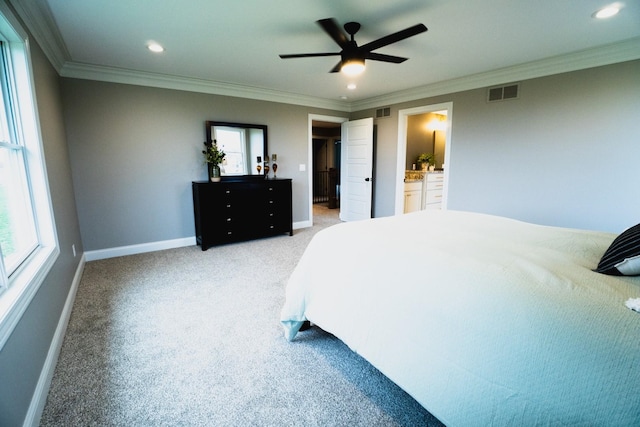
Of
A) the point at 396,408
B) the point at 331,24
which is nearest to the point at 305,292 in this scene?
the point at 396,408

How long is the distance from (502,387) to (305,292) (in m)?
1.15

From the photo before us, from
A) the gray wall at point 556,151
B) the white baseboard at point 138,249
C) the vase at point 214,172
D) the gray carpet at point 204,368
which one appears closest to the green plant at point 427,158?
the gray wall at point 556,151

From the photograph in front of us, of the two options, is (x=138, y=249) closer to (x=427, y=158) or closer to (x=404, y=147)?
(x=404, y=147)

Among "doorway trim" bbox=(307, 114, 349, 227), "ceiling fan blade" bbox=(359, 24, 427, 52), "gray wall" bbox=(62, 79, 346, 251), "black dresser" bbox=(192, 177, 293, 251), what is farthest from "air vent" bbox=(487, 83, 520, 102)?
"gray wall" bbox=(62, 79, 346, 251)

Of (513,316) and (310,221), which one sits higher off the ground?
(513,316)

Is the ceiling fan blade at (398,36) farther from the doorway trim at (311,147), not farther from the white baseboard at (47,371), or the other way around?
the white baseboard at (47,371)

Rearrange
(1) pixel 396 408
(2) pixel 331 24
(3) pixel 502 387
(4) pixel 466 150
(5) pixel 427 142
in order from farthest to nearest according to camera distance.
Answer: (5) pixel 427 142 → (4) pixel 466 150 → (2) pixel 331 24 → (1) pixel 396 408 → (3) pixel 502 387

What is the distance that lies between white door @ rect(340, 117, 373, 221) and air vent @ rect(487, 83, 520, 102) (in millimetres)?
1970

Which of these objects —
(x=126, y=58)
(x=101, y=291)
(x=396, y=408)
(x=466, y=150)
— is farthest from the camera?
(x=466, y=150)

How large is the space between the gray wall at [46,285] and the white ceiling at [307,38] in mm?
500

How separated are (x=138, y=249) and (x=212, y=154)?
1697mm

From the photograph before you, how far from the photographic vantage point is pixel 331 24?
211 centimetres

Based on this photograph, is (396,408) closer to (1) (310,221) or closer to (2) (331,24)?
(2) (331,24)

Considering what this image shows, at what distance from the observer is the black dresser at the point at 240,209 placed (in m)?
3.97
